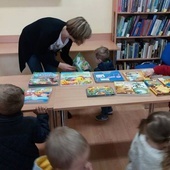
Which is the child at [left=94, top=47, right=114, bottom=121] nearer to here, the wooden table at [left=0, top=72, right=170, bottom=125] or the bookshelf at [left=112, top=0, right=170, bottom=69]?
the bookshelf at [left=112, top=0, right=170, bottom=69]

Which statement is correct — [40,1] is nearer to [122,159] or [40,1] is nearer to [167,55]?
[167,55]

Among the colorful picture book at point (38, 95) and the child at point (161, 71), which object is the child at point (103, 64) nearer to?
the child at point (161, 71)

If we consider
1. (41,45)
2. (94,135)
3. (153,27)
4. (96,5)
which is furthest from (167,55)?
(41,45)

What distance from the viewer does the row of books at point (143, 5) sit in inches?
124

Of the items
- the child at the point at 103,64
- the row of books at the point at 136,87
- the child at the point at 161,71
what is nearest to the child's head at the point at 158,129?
the row of books at the point at 136,87

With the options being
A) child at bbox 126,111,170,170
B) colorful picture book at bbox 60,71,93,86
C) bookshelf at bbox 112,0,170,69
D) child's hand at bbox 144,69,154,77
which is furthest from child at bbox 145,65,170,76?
bookshelf at bbox 112,0,170,69

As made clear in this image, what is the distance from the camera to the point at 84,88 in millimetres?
1788

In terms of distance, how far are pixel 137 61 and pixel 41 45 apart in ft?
6.52

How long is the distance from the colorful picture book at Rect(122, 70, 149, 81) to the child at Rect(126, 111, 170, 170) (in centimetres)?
83

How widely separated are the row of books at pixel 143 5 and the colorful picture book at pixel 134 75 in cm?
145

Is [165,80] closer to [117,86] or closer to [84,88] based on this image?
[117,86]

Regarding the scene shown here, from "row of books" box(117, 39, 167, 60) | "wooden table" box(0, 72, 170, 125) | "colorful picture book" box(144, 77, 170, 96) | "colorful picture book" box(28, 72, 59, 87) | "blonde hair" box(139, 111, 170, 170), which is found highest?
"blonde hair" box(139, 111, 170, 170)

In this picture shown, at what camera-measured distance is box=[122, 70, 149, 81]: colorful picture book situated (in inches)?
76.2

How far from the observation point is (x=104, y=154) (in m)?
2.16
